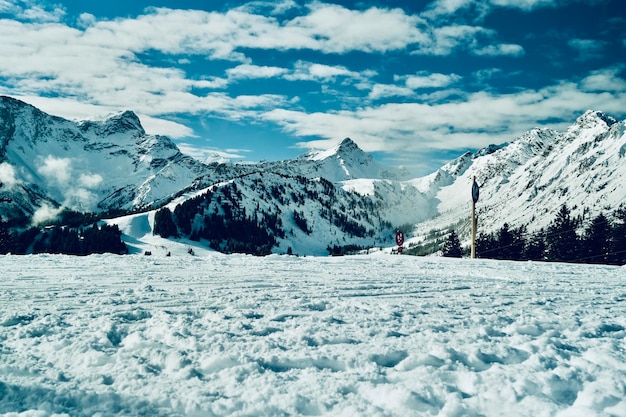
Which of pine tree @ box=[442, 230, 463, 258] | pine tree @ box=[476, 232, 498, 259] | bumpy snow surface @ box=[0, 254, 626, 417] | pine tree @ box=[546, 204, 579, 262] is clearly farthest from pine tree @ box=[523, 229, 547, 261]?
bumpy snow surface @ box=[0, 254, 626, 417]

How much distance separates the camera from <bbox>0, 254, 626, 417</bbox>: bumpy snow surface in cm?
527

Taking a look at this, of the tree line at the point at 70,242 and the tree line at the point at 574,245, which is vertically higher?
the tree line at the point at 574,245

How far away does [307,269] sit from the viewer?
1683 cm

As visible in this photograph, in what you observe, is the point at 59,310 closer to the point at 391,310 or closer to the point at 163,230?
the point at 391,310

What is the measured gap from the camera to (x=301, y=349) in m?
6.96

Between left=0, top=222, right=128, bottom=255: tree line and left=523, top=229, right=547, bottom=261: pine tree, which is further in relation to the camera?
left=0, top=222, right=128, bottom=255: tree line

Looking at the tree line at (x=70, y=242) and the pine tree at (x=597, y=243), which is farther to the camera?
the tree line at (x=70, y=242)

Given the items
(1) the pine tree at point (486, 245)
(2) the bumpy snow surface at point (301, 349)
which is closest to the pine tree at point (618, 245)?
(1) the pine tree at point (486, 245)

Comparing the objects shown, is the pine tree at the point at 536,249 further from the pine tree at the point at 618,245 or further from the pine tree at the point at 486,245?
the pine tree at the point at 618,245

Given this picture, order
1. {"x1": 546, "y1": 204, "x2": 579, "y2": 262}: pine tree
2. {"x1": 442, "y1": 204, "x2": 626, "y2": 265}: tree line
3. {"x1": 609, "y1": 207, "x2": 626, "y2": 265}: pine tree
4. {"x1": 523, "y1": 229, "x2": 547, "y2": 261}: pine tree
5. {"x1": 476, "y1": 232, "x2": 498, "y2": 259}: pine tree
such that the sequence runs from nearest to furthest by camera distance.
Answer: {"x1": 609, "y1": 207, "x2": 626, "y2": 265}: pine tree
{"x1": 442, "y1": 204, "x2": 626, "y2": 265}: tree line
{"x1": 546, "y1": 204, "x2": 579, "y2": 262}: pine tree
{"x1": 523, "y1": 229, "x2": 547, "y2": 261}: pine tree
{"x1": 476, "y1": 232, "x2": 498, "y2": 259}: pine tree

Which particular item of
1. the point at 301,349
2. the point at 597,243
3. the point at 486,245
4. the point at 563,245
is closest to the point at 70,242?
the point at 486,245

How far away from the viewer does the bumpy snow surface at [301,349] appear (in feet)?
17.3

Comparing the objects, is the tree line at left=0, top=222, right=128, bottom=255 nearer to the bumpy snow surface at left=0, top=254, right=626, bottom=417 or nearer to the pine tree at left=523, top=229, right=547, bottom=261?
the pine tree at left=523, top=229, right=547, bottom=261

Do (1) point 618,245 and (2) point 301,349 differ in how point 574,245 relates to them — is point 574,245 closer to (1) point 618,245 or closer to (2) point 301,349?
(1) point 618,245
